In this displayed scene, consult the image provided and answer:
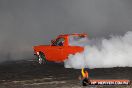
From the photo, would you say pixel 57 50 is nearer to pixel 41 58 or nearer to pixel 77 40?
pixel 77 40

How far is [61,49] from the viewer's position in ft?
63.3

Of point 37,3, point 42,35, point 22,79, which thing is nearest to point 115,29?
point 42,35

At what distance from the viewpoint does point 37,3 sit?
169 feet

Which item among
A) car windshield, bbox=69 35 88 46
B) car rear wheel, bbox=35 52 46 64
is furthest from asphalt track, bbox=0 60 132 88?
car rear wheel, bbox=35 52 46 64

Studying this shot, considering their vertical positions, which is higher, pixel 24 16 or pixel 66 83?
pixel 24 16

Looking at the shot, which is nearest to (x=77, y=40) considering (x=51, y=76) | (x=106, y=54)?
(x=106, y=54)

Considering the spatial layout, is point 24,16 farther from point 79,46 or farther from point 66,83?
point 66,83

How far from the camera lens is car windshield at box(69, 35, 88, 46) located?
62.2 feet

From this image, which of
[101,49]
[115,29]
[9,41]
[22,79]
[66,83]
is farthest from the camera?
[115,29]

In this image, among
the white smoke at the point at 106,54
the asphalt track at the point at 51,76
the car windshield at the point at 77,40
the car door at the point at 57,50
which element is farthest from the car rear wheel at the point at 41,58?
the white smoke at the point at 106,54

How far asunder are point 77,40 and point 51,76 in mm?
3726

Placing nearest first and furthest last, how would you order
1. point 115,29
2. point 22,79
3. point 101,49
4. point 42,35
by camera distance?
point 22,79 → point 101,49 → point 42,35 → point 115,29

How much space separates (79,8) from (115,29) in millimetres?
8770

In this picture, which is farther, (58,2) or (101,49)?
(58,2)
